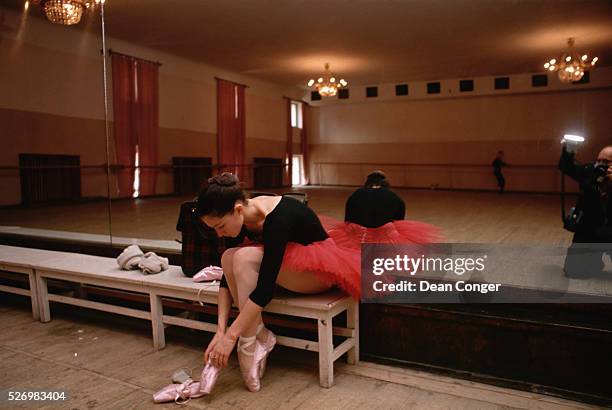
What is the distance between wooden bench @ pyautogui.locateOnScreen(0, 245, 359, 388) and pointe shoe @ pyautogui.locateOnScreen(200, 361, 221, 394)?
0.34 metres

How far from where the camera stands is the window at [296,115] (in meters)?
15.1

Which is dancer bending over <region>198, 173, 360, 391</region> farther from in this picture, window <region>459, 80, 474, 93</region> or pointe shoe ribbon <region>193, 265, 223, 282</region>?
window <region>459, 80, 474, 93</region>

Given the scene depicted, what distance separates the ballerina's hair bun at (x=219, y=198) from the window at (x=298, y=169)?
13.5 metres

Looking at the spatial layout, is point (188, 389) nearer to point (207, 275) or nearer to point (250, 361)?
point (250, 361)

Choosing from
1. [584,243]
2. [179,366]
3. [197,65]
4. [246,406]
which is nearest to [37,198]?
[197,65]

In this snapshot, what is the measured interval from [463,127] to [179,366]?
495 inches

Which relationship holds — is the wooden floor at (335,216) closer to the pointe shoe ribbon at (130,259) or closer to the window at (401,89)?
the pointe shoe ribbon at (130,259)

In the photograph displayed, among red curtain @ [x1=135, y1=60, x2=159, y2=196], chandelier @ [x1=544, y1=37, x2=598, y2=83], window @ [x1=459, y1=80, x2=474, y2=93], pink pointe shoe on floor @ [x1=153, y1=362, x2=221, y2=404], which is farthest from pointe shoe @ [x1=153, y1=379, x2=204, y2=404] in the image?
window @ [x1=459, y1=80, x2=474, y2=93]

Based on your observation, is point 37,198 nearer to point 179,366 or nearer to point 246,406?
point 179,366

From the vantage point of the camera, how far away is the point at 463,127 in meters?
13.3

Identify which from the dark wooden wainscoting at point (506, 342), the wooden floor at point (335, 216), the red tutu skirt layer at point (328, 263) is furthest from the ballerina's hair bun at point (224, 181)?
the wooden floor at point (335, 216)

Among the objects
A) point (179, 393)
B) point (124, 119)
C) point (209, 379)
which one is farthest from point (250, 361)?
point (124, 119)

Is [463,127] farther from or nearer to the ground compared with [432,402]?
farther from the ground

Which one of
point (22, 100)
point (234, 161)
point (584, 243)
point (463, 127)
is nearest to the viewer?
point (584, 243)
